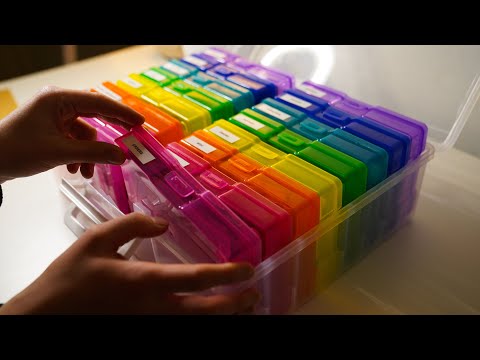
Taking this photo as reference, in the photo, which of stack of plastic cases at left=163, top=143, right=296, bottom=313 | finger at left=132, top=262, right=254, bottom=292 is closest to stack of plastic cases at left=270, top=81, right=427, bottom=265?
stack of plastic cases at left=163, top=143, right=296, bottom=313

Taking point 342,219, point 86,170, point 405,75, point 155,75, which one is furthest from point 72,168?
point 405,75

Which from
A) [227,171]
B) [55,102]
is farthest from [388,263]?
[55,102]

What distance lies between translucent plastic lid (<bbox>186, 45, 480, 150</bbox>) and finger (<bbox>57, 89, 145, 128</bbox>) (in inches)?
18.0

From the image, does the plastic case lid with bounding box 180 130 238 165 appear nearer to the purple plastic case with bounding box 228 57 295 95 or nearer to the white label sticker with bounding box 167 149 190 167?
the white label sticker with bounding box 167 149 190 167

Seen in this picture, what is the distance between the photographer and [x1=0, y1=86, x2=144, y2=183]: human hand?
543 mm

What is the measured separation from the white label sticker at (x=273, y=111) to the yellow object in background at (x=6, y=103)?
53cm

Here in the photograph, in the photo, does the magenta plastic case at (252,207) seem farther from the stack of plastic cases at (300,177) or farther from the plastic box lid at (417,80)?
the plastic box lid at (417,80)

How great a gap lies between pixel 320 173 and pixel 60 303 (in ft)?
1.03

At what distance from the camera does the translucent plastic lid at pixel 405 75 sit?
0.75 metres

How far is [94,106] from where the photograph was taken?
1.91 feet

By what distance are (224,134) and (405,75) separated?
1.24ft

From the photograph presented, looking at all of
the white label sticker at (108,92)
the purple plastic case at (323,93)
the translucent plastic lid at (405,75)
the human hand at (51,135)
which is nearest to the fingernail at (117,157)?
the human hand at (51,135)
